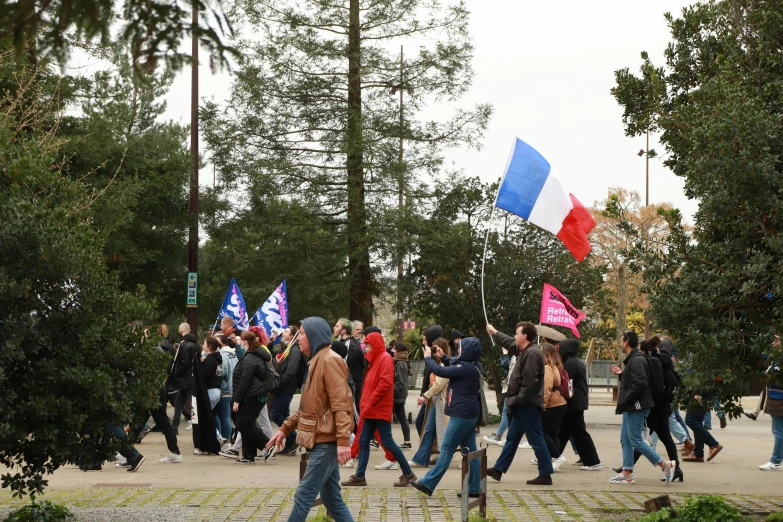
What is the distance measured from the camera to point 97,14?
431 centimetres

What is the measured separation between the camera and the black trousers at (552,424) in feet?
40.4

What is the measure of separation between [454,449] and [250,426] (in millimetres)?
4308

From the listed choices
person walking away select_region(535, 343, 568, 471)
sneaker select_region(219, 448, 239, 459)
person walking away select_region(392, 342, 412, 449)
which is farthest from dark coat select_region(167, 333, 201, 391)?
person walking away select_region(535, 343, 568, 471)

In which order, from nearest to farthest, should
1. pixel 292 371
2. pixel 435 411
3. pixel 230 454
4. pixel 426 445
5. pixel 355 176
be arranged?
1. pixel 426 445
2. pixel 435 411
3. pixel 292 371
4. pixel 230 454
5. pixel 355 176

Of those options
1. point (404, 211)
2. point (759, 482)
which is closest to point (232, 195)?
point (404, 211)

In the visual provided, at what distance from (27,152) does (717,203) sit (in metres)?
5.90

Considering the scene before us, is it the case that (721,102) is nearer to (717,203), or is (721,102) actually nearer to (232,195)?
(717,203)

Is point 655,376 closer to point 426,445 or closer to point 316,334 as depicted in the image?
point 426,445

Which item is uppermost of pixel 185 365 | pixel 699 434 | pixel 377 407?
pixel 185 365

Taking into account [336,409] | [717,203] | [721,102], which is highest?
[721,102]

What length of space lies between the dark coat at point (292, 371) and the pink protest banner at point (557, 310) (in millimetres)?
5513

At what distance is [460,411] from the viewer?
980 cm

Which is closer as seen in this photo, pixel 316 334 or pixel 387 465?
pixel 316 334

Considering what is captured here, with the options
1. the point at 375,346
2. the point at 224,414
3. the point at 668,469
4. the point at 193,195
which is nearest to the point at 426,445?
the point at 375,346
